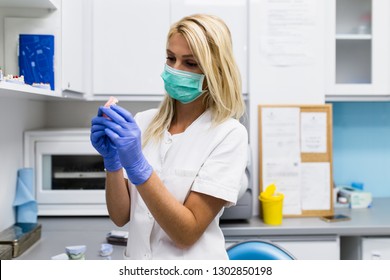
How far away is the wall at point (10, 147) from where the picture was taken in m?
1.45

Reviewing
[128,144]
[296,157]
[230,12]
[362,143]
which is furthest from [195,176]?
[362,143]

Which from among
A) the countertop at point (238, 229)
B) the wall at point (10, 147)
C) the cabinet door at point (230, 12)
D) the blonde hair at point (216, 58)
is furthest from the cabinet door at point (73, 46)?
the blonde hair at point (216, 58)

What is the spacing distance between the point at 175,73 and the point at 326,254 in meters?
1.05

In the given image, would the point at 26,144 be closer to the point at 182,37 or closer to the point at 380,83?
the point at 182,37

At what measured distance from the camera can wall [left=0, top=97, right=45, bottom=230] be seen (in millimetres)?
1446

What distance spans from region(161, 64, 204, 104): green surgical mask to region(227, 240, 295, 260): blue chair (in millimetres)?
444

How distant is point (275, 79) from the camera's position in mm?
1770

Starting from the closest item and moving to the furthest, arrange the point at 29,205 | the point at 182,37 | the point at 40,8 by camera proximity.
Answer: the point at 182,37
the point at 40,8
the point at 29,205

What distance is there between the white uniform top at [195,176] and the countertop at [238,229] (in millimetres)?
474

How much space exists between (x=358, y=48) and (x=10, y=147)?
1.57m

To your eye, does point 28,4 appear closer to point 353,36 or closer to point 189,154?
point 189,154

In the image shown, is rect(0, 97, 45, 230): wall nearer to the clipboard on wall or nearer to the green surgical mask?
the green surgical mask

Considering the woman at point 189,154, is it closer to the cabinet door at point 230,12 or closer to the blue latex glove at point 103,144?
the blue latex glove at point 103,144
